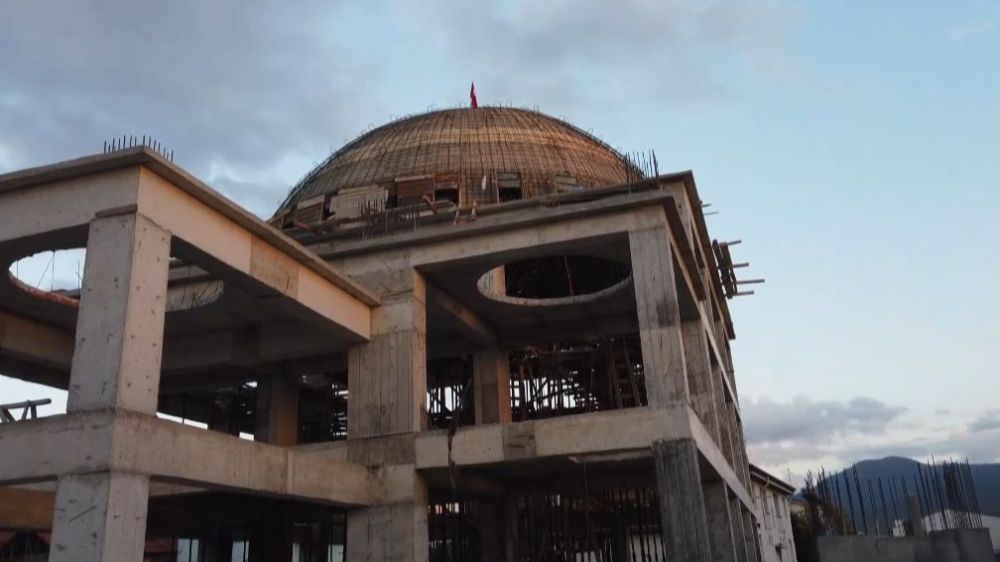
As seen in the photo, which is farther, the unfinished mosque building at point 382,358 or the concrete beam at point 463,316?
the concrete beam at point 463,316

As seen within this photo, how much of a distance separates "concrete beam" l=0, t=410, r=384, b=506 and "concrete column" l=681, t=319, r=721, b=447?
11455 mm

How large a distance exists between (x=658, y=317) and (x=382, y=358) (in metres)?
6.16

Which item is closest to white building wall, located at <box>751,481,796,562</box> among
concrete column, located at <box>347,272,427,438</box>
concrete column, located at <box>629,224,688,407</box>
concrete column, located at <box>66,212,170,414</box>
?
concrete column, located at <box>629,224,688,407</box>

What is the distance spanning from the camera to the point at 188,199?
13758 millimetres

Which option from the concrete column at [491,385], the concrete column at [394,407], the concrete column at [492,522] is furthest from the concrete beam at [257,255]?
the concrete column at [492,522]

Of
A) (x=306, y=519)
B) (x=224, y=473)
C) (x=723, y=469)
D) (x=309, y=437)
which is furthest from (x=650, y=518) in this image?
(x=224, y=473)

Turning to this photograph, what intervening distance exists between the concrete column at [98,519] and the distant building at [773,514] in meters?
30.6

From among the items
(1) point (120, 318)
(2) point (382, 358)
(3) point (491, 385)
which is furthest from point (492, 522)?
(1) point (120, 318)

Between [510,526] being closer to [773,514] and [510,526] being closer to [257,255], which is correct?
[257,255]

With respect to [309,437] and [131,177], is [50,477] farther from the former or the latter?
[309,437]

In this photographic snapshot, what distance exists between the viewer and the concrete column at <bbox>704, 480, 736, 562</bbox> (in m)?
19.2

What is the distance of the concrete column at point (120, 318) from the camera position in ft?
38.2

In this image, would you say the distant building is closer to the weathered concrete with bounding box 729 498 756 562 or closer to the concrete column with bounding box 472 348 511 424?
the weathered concrete with bounding box 729 498 756 562

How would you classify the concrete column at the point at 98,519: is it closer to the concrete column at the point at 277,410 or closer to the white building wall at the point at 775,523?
the concrete column at the point at 277,410
